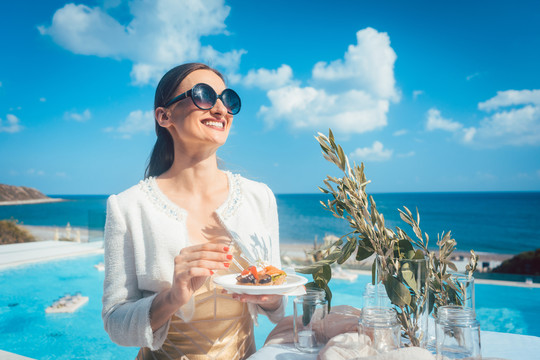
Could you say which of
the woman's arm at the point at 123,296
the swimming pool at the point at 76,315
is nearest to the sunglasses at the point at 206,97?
the woman's arm at the point at 123,296

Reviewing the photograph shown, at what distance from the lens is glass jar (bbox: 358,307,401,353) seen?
2.73ft

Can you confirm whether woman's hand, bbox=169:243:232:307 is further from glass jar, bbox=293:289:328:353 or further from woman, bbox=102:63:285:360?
glass jar, bbox=293:289:328:353

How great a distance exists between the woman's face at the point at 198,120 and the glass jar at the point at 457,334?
0.91 metres

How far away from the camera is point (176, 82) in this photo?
143 cm

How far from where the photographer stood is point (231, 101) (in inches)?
56.1

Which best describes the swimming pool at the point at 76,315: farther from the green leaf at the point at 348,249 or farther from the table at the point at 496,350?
the green leaf at the point at 348,249

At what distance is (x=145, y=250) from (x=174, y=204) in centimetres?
20

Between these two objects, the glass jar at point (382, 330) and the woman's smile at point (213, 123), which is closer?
the glass jar at point (382, 330)

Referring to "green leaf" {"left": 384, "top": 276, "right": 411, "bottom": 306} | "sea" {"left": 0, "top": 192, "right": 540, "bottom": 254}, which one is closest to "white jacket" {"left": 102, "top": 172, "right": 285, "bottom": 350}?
"green leaf" {"left": 384, "top": 276, "right": 411, "bottom": 306}

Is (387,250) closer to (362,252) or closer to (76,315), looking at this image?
(362,252)

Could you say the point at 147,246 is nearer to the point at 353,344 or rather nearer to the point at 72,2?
the point at 353,344

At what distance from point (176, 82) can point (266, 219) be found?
664mm

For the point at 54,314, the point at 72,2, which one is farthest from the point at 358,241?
A: the point at 72,2

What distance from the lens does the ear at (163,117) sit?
57.0 inches
